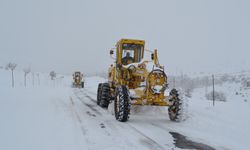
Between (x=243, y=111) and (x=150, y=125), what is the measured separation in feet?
11.8

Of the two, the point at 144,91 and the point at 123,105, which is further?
the point at 144,91

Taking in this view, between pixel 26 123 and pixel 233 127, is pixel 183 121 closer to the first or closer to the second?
pixel 233 127

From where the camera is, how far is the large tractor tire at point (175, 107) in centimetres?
859

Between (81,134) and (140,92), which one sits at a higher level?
(140,92)

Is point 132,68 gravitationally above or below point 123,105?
above

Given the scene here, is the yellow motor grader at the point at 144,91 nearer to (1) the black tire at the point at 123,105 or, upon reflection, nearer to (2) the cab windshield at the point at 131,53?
(1) the black tire at the point at 123,105

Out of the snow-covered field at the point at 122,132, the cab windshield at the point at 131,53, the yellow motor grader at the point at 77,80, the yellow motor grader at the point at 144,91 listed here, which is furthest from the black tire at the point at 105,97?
the yellow motor grader at the point at 77,80

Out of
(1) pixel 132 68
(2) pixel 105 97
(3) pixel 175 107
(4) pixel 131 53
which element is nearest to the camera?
(3) pixel 175 107

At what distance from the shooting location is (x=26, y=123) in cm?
738

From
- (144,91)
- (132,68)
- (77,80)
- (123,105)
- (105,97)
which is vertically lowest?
(77,80)

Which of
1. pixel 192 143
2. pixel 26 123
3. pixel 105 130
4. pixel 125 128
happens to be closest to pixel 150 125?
pixel 125 128

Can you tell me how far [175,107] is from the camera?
29.0 ft

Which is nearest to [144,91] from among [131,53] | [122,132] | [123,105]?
[123,105]

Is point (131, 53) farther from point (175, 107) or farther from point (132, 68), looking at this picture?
point (175, 107)
